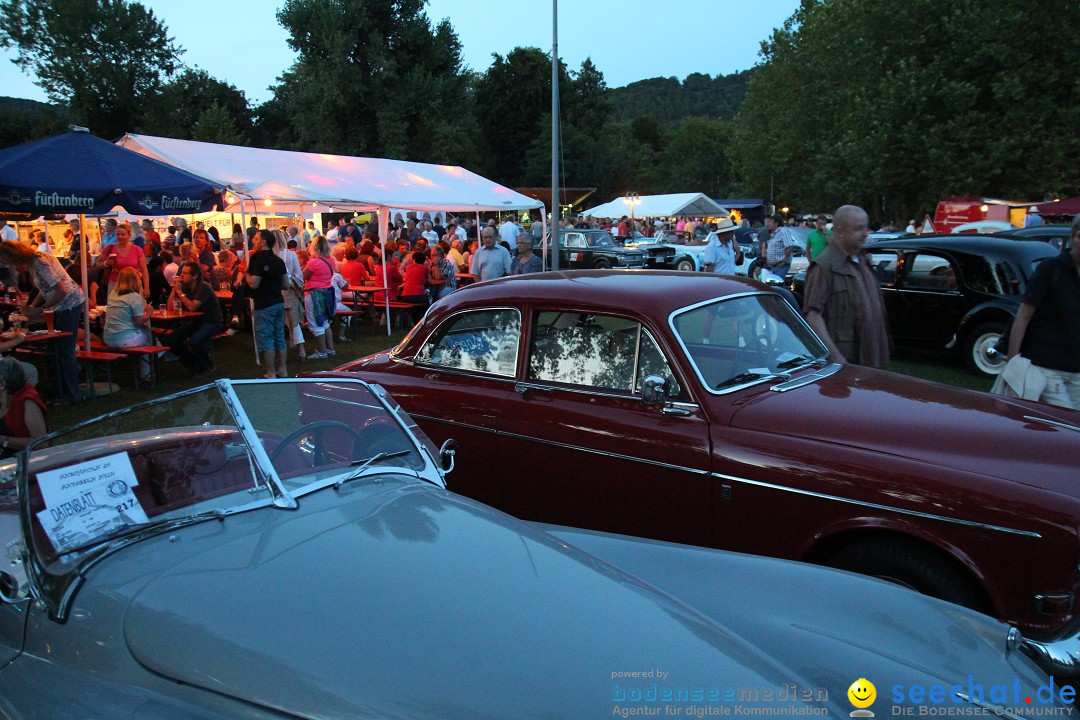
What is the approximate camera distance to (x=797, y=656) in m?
2.19

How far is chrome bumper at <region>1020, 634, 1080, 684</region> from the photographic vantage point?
2.49 meters

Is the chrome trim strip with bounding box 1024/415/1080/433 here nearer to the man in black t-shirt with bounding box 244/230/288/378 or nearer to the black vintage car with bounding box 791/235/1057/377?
the black vintage car with bounding box 791/235/1057/377

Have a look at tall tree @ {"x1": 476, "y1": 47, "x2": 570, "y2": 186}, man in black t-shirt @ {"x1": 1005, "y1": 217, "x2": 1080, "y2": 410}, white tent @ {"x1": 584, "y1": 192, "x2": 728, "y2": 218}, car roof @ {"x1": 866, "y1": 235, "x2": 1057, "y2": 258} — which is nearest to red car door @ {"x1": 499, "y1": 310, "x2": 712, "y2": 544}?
man in black t-shirt @ {"x1": 1005, "y1": 217, "x2": 1080, "y2": 410}

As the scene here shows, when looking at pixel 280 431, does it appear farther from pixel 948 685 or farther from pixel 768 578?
pixel 948 685

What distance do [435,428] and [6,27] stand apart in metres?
54.8

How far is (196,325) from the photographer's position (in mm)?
10188

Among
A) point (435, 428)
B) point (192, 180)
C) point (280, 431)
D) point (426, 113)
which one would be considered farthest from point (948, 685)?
point (426, 113)

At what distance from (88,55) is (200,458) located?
53.3 m

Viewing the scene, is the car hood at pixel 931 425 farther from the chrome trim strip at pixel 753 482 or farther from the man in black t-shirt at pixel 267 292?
the man in black t-shirt at pixel 267 292

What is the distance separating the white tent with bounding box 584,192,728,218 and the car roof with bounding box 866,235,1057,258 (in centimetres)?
2768

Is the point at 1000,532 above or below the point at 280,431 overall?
below

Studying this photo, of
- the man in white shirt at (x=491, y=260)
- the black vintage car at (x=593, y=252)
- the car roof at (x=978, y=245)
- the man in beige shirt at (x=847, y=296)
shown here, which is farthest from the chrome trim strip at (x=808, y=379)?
the black vintage car at (x=593, y=252)

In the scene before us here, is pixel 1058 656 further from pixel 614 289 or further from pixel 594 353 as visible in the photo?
pixel 614 289

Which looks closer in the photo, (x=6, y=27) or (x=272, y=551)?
(x=272, y=551)
